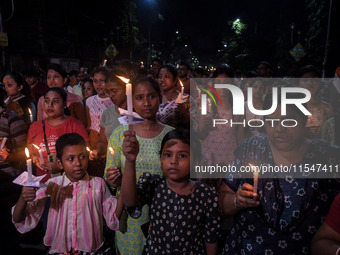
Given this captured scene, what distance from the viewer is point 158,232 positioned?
2160mm

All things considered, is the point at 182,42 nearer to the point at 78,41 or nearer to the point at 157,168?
the point at 78,41

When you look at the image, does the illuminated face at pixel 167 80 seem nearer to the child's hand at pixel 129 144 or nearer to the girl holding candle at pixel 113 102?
the girl holding candle at pixel 113 102

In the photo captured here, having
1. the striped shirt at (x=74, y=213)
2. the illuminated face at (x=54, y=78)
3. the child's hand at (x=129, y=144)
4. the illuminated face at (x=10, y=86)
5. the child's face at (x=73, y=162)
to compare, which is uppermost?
the illuminated face at (x=54, y=78)

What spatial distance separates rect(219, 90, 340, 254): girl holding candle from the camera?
187 cm

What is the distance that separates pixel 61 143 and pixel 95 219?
817 millimetres

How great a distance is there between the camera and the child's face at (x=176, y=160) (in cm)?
216

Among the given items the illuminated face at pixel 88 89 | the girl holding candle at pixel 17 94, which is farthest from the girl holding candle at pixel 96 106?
the illuminated face at pixel 88 89

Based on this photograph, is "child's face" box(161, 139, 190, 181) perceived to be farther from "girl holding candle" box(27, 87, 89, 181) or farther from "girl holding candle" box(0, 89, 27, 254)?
"girl holding candle" box(0, 89, 27, 254)

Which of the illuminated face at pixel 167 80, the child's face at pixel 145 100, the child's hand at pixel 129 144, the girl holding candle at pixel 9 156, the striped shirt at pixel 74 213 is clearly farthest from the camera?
the illuminated face at pixel 167 80

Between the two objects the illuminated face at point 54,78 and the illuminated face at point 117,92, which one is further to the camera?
the illuminated face at point 54,78

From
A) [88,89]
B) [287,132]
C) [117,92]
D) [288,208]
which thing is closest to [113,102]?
[117,92]

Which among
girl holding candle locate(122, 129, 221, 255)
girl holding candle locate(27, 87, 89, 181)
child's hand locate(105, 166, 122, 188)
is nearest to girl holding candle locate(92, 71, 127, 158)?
girl holding candle locate(27, 87, 89, 181)

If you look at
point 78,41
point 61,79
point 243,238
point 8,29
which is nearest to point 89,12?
point 78,41

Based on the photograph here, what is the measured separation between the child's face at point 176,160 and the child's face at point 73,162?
2.81ft
